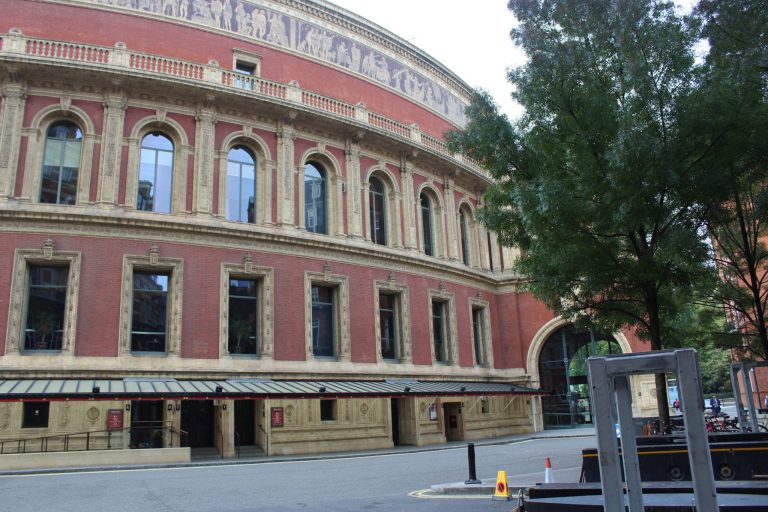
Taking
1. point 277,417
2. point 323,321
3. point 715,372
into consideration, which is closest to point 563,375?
point 323,321

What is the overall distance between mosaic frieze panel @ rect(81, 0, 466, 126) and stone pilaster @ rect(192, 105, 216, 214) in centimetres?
482

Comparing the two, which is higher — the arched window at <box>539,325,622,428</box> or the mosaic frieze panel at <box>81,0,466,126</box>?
the mosaic frieze panel at <box>81,0,466,126</box>

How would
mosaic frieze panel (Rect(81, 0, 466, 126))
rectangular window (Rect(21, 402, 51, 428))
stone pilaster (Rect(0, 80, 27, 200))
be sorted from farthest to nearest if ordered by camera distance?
1. mosaic frieze panel (Rect(81, 0, 466, 126))
2. stone pilaster (Rect(0, 80, 27, 200))
3. rectangular window (Rect(21, 402, 51, 428))

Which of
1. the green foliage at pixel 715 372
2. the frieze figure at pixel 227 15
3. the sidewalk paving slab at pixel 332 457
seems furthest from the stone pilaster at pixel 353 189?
the green foliage at pixel 715 372

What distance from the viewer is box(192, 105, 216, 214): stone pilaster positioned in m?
24.7

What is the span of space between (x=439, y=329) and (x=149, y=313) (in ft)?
48.8

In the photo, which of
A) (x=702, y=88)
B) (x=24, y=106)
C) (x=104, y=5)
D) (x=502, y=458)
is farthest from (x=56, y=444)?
(x=702, y=88)

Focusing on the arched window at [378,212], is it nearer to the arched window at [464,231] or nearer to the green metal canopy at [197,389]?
the arched window at [464,231]

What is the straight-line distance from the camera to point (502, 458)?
1962 centimetres

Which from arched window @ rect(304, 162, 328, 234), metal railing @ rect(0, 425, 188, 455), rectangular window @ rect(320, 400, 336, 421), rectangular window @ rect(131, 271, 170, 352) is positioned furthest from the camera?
arched window @ rect(304, 162, 328, 234)

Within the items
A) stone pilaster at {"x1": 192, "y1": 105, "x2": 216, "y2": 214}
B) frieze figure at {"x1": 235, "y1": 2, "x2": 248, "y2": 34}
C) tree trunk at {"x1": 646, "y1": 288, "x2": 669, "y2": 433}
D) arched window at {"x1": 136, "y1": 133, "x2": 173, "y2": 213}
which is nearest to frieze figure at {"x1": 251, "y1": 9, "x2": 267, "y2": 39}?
frieze figure at {"x1": 235, "y1": 2, "x2": 248, "y2": 34}

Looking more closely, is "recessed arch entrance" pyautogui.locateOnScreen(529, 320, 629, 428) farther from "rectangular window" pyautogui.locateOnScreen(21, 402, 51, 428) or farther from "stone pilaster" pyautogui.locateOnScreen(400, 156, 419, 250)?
"rectangular window" pyautogui.locateOnScreen(21, 402, 51, 428)

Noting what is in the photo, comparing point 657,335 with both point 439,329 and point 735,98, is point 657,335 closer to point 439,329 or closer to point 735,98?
point 735,98

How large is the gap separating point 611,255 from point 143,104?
18.3 meters
